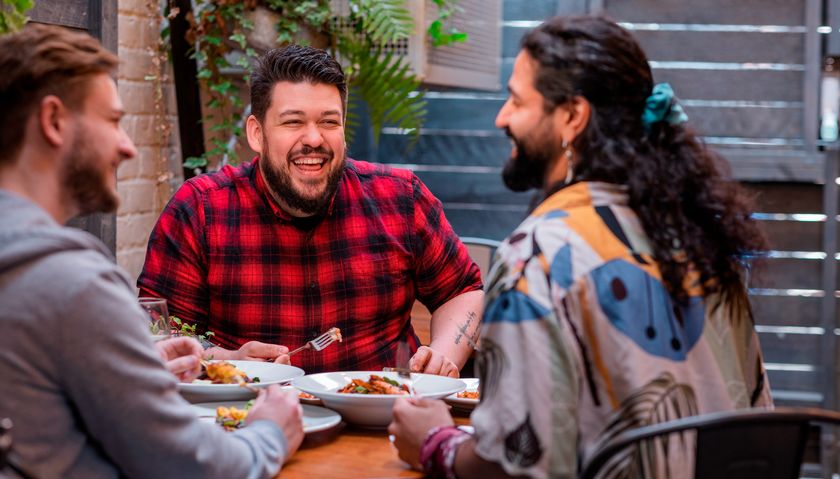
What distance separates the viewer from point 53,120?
138 centimetres

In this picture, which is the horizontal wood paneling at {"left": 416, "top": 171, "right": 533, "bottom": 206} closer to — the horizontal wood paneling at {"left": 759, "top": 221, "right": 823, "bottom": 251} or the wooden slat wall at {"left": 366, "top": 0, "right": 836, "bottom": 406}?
the wooden slat wall at {"left": 366, "top": 0, "right": 836, "bottom": 406}

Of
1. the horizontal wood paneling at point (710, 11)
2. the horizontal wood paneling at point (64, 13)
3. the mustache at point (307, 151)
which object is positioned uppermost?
the horizontal wood paneling at point (710, 11)

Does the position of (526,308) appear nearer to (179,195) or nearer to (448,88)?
(179,195)

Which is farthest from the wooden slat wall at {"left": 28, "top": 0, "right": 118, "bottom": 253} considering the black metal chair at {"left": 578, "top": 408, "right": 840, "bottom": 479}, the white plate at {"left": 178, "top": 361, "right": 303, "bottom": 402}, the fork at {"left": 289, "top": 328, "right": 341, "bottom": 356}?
the black metal chair at {"left": 578, "top": 408, "right": 840, "bottom": 479}

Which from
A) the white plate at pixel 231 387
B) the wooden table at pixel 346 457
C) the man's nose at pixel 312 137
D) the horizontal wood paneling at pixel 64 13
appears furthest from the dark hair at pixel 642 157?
the horizontal wood paneling at pixel 64 13

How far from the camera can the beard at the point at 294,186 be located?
8.63 feet

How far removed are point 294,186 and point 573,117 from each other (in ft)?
3.86

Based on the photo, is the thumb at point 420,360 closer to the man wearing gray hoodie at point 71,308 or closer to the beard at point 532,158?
the beard at point 532,158

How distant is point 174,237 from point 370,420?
0.95 m

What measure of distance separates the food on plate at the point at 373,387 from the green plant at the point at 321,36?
69.4 inches

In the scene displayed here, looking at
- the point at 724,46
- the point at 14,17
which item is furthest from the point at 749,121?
the point at 14,17

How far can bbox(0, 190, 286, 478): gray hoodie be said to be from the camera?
1288mm

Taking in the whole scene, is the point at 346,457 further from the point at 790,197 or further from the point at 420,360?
the point at 790,197

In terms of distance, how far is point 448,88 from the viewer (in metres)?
4.57
